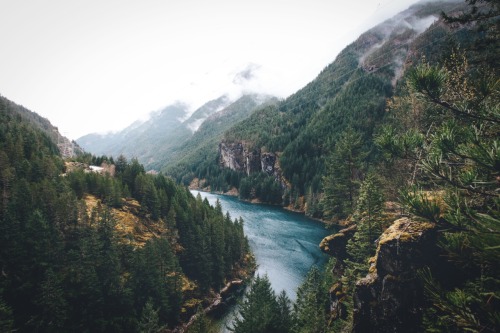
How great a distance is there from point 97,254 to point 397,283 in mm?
37253

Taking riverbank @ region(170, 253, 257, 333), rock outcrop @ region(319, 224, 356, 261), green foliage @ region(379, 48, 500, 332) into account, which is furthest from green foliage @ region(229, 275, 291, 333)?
green foliage @ region(379, 48, 500, 332)

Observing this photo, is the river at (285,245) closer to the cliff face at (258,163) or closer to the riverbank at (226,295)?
the riverbank at (226,295)

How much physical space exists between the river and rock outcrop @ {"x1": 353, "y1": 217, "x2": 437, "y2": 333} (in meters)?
29.9

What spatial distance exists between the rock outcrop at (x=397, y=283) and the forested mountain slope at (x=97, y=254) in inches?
960

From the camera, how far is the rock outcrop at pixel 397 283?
17766 mm

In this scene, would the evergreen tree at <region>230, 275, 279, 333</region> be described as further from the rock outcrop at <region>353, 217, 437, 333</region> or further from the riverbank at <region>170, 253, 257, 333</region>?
the riverbank at <region>170, 253, 257, 333</region>

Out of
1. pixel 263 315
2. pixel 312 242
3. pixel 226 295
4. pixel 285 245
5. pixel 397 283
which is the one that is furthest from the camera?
pixel 312 242

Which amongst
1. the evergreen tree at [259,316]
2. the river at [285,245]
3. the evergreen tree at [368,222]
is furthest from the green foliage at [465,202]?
the river at [285,245]

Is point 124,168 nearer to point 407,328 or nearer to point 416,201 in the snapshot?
point 407,328

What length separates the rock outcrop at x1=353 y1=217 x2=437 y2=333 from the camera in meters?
17.8

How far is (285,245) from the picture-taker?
238ft

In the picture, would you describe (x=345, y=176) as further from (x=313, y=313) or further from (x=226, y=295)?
(x=313, y=313)

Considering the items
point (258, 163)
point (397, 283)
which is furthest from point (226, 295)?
point (258, 163)

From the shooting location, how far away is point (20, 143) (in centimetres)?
5934
